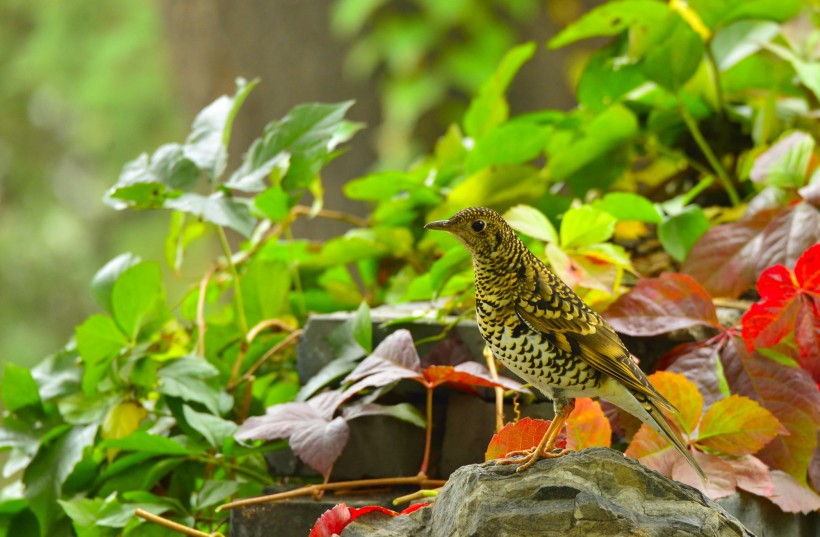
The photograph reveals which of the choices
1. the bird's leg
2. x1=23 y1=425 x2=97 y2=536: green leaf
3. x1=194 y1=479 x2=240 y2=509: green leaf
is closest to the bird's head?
the bird's leg

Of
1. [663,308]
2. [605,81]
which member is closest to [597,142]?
[605,81]

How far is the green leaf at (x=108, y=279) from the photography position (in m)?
1.45

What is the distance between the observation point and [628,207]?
1446 millimetres

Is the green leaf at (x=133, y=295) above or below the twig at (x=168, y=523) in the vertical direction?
above

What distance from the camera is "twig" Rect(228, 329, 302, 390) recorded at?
4.73ft

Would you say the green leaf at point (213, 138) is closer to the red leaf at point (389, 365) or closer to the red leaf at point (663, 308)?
the red leaf at point (389, 365)

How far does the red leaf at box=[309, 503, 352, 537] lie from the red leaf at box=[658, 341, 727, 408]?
507 millimetres

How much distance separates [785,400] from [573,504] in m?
0.47

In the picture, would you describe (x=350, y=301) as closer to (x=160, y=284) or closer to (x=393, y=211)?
(x=393, y=211)

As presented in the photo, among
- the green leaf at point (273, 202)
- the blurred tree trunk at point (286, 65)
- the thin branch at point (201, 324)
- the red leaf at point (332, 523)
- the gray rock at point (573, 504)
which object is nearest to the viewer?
the gray rock at point (573, 504)

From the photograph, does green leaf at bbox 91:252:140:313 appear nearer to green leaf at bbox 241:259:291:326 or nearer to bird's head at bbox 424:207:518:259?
green leaf at bbox 241:259:291:326

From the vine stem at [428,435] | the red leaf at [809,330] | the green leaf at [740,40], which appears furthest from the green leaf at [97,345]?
the green leaf at [740,40]

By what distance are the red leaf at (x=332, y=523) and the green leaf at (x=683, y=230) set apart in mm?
755

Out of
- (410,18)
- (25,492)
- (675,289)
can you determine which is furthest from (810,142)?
(410,18)
